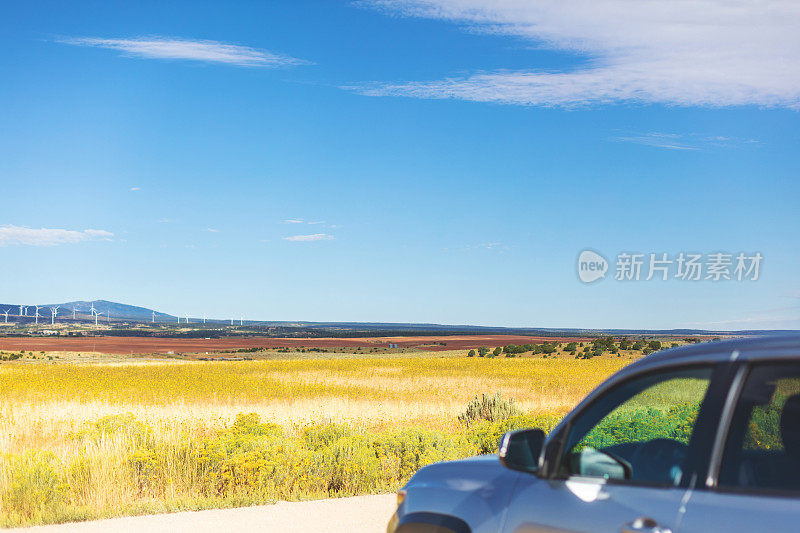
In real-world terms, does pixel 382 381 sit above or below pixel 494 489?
below

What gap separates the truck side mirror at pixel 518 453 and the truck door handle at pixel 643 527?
636 mm

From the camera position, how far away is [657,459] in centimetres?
360

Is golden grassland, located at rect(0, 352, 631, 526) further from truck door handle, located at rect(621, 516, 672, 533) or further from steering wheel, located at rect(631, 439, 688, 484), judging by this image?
truck door handle, located at rect(621, 516, 672, 533)

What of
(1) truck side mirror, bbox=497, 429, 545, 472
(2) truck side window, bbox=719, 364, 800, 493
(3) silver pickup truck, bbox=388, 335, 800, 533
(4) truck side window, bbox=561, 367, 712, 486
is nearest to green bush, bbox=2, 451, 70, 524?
(3) silver pickup truck, bbox=388, 335, 800, 533

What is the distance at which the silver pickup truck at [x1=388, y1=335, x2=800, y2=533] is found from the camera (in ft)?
9.43

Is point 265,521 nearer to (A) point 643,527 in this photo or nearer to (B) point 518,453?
(B) point 518,453

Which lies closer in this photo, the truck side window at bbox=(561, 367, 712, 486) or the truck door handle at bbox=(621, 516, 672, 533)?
the truck door handle at bbox=(621, 516, 672, 533)

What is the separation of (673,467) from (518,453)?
0.72 meters

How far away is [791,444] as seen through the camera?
331 cm

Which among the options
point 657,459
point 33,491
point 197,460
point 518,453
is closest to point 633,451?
point 657,459

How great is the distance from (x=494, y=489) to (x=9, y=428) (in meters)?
20.9

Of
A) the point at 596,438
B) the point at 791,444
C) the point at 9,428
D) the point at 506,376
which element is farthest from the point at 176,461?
the point at 506,376

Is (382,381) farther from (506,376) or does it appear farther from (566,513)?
(566,513)

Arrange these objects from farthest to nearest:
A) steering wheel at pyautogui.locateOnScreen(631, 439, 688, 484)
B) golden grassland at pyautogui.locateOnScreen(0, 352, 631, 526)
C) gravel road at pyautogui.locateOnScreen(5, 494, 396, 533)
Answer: golden grassland at pyautogui.locateOnScreen(0, 352, 631, 526) → gravel road at pyautogui.locateOnScreen(5, 494, 396, 533) → steering wheel at pyautogui.locateOnScreen(631, 439, 688, 484)
